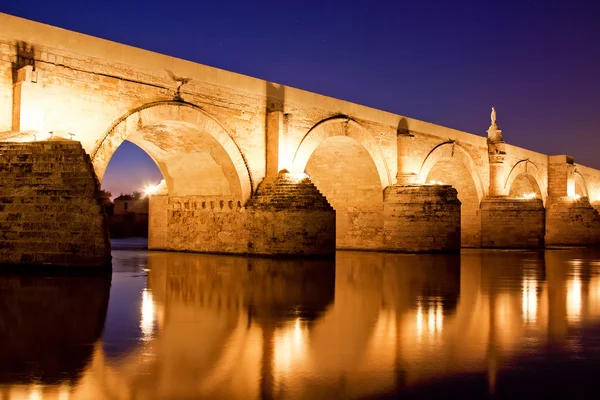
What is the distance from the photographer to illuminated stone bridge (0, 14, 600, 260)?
33.0 ft

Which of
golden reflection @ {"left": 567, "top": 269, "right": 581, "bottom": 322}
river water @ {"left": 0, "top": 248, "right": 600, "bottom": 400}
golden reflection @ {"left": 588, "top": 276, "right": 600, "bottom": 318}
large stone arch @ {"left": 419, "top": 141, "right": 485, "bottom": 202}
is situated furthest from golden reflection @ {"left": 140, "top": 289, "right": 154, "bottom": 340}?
large stone arch @ {"left": 419, "top": 141, "right": 485, "bottom": 202}

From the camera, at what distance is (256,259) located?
12.1m

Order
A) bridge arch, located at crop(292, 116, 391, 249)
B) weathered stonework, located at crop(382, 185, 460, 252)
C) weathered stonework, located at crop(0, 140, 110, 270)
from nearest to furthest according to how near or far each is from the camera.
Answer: weathered stonework, located at crop(0, 140, 110, 270), weathered stonework, located at crop(382, 185, 460, 252), bridge arch, located at crop(292, 116, 391, 249)

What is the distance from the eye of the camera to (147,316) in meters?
5.12

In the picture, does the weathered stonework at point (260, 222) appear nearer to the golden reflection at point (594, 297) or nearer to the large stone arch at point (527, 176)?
the golden reflection at point (594, 297)

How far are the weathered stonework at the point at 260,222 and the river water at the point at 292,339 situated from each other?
15.1ft

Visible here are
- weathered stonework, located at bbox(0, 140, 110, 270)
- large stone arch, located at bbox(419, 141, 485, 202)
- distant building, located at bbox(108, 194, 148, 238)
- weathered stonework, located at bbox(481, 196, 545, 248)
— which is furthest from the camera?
distant building, located at bbox(108, 194, 148, 238)

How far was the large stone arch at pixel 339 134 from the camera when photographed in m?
14.6

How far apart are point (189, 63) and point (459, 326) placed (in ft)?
29.5

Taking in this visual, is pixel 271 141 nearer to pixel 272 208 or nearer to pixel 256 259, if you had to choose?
pixel 272 208

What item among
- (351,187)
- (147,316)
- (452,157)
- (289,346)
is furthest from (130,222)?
(289,346)

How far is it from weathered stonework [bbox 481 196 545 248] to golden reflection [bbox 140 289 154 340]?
16.0 meters

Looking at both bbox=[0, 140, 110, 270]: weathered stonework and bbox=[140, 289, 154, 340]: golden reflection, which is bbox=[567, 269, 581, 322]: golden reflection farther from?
bbox=[0, 140, 110, 270]: weathered stonework

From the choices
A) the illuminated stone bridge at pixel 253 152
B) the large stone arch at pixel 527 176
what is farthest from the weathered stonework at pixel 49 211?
Answer: the large stone arch at pixel 527 176
